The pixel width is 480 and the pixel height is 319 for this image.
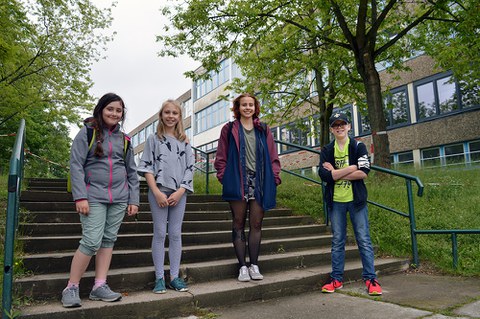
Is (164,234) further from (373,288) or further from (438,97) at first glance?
(438,97)

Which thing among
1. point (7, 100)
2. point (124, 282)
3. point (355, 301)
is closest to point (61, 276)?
point (124, 282)

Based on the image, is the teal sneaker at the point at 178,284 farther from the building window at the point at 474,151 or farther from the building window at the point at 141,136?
the building window at the point at 141,136

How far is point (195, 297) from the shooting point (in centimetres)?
343

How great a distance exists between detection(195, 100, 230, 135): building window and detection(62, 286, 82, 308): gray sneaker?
27.6 m

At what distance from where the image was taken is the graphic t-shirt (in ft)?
13.1

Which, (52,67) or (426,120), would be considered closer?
(52,67)

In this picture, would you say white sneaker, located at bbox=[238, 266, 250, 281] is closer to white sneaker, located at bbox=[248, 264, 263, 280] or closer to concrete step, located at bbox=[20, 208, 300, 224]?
white sneaker, located at bbox=[248, 264, 263, 280]

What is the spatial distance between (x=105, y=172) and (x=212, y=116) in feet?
102

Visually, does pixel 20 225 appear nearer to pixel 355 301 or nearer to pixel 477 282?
pixel 355 301

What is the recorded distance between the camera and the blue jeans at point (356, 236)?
3.92m

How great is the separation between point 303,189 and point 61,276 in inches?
214

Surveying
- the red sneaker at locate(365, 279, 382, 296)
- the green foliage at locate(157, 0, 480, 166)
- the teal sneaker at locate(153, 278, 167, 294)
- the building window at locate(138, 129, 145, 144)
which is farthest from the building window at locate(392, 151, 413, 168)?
the building window at locate(138, 129, 145, 144)

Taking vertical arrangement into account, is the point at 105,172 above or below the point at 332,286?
above

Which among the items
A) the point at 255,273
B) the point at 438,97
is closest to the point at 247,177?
the point at 255,273
